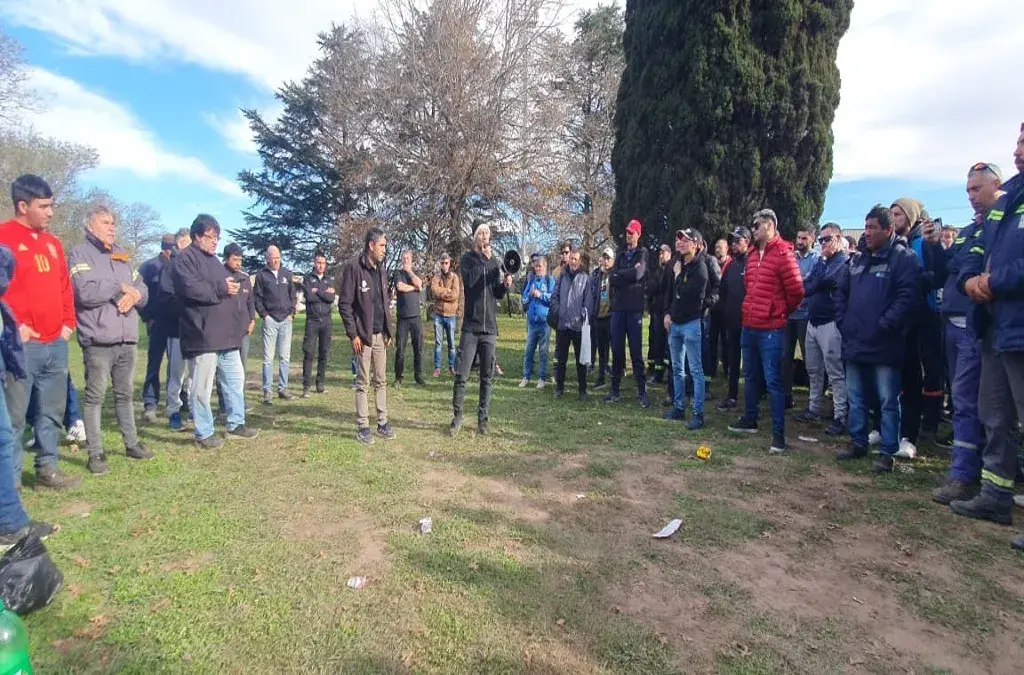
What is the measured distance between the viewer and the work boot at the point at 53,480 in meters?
4.52

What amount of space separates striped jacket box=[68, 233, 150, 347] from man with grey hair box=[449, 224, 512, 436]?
323 centimetres

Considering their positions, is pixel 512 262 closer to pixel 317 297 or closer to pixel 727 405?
pixel 727 405

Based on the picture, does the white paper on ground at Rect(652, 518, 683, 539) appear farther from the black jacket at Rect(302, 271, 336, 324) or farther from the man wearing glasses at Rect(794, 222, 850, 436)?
the black jacket at Rect(302, 271, 336, 324)

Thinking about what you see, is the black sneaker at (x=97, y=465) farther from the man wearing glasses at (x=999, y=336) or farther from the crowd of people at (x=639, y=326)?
the man wearing glasses at (x=999, y=336)

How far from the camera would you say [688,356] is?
22.4 feet

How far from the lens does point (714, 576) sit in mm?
3281

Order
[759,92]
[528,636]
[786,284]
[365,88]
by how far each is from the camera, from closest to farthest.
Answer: [528,636]
[786,284]
[759,92]
[365,88]

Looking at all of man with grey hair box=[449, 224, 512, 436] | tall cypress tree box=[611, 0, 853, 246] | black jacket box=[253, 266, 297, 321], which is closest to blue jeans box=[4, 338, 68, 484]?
black jacket box=[253, 266, 297, 321]

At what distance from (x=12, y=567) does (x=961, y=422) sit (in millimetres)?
6552

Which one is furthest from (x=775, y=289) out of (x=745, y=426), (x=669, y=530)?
(x=669, y=530)

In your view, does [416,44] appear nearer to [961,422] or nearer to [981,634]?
[961,422]

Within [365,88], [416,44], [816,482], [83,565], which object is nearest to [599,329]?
[816,482]

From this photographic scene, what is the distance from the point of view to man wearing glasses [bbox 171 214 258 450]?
5484 millimetres

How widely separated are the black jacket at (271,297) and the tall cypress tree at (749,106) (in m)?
7.91
